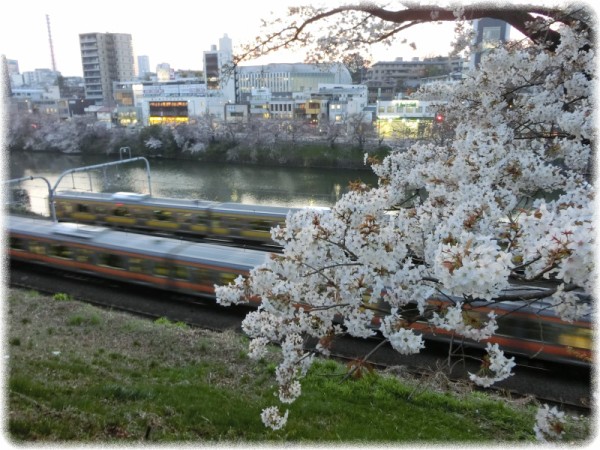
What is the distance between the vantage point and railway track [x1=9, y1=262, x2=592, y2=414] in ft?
25.9

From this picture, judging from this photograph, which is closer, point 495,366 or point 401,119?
point 495,366

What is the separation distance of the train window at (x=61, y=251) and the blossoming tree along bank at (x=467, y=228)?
10835 mm

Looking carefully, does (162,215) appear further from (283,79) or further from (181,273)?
(283,79)

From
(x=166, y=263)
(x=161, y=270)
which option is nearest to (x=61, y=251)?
(x=161, y=270)

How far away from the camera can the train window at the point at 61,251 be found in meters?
13.3

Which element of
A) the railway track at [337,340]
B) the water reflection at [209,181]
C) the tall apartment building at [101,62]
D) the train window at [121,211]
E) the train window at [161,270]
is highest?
the tall apartment building at [101,62]

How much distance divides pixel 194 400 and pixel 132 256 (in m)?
7.42

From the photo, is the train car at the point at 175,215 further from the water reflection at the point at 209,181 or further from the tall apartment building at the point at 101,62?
the tall apartment building at the point at 101,62

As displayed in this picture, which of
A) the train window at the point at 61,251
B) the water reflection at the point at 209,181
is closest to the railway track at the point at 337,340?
the train window at the point at 61,251

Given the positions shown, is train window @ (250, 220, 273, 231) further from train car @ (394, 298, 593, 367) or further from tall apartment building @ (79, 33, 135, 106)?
tall apartment building @ (79, 33, 135, 106)

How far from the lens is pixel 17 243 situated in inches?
560

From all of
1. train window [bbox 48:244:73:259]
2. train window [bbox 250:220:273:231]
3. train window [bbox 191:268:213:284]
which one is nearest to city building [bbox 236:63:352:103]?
train window [bbox 250:220:273:231]

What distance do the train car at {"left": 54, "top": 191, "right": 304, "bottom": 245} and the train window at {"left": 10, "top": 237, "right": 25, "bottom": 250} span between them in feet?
14.4

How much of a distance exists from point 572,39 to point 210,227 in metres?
13.5
